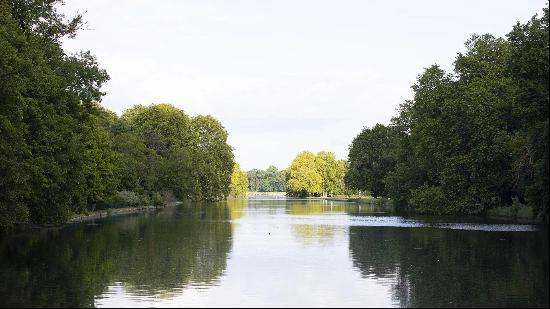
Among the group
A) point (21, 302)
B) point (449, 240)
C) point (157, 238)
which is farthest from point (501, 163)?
point (21, 302)

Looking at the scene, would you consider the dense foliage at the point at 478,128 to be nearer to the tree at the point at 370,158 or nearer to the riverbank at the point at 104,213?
the riverbank at the point at 104,213

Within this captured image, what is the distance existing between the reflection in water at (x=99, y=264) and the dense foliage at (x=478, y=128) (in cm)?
2876

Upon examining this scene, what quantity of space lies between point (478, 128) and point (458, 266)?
1972 inches

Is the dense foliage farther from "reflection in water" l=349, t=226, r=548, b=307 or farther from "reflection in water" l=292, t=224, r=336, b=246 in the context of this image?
"reflection in water" l=292, t=224, r=336, b=246

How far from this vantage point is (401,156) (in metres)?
118

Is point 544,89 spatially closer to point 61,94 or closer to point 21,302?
point 61,94

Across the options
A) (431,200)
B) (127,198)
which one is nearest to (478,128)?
(431,200)

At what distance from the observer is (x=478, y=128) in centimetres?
8125

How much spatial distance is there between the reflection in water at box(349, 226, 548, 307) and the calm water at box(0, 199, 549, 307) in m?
0.04

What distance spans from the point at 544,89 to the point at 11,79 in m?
35.9

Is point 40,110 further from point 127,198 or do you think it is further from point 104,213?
point 127,198

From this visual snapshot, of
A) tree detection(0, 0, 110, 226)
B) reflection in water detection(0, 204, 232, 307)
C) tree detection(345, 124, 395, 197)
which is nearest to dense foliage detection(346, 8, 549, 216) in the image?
reflection in water detection(0, 204, 232, 307)

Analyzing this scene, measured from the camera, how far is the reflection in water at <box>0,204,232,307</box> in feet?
82.6

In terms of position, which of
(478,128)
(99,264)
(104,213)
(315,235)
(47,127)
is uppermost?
(478,128)
